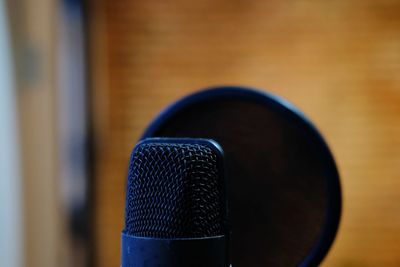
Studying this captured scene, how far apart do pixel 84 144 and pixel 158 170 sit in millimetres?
1693

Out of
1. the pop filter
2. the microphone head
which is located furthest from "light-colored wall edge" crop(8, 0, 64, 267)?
the microphone head

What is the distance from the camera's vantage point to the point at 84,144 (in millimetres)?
2252

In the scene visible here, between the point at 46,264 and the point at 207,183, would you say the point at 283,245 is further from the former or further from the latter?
the point at 46,264

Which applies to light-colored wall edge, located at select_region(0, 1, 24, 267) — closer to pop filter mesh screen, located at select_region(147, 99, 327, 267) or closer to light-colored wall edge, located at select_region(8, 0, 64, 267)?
light-colored wall edge, located at select_region(8, 0, 64, 267)

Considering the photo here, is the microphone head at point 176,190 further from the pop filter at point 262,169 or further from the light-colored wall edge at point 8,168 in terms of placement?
the light-colored wall edge at point 8,168

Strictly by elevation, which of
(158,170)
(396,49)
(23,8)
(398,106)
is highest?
(23,8)

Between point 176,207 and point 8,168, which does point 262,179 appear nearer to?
point 176,207

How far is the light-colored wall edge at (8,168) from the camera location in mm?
1928

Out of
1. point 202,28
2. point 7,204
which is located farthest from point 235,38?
point 7,204

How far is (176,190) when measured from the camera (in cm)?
59

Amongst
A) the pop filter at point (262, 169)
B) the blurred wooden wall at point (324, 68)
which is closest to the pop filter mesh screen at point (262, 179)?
the pop filter at point (262, 169)

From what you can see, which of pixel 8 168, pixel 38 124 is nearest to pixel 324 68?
pixel 38 124

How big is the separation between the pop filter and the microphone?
0.26 meters

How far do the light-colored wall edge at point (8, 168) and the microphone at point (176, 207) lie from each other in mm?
1428
